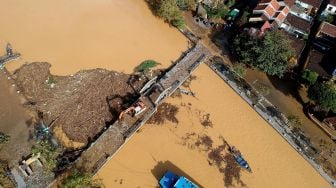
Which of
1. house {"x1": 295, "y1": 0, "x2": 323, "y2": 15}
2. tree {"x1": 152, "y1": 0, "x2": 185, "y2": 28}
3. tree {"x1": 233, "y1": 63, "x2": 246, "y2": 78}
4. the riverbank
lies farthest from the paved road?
house {"x1": 295, "y1": 0, "x2": 323, "y2": 15}

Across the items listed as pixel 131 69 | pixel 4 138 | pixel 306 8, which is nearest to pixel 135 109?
pixel 131 69

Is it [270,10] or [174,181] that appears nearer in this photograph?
[174,181]

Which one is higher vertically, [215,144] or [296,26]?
[296,26]

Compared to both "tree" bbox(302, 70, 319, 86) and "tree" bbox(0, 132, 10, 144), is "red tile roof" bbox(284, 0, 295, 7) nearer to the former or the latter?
"tree" bbox(302, 70, 319, 86)

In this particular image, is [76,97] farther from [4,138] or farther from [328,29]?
[328,29]

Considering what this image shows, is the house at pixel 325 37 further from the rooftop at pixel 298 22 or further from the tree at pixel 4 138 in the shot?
the tree at pixel 4 138
